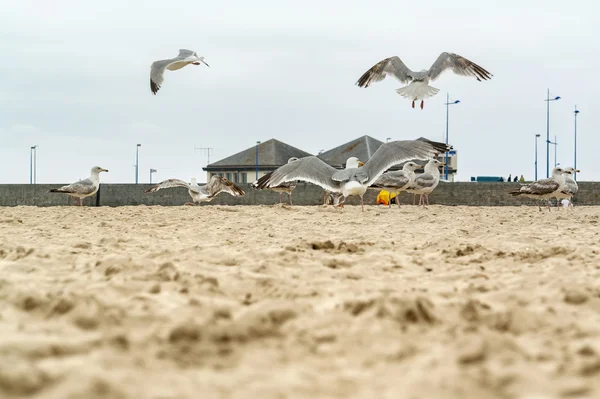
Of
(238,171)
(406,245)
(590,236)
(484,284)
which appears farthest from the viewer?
(238,171)

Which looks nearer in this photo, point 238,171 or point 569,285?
point 569,285

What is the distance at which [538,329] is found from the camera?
6.88 ft

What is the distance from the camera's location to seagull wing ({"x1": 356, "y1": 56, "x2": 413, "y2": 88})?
13.9 m

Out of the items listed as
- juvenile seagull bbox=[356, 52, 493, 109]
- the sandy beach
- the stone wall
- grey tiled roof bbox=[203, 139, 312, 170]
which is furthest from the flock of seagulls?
grey tiled roof bbox=[203, 139, 312, 170]

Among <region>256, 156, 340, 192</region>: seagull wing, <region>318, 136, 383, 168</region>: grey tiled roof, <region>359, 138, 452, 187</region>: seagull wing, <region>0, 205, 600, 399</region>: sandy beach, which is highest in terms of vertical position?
<region>318, 136, 383, 168</region>: grey tiled roof

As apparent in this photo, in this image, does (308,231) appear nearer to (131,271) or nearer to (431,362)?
(131,271)

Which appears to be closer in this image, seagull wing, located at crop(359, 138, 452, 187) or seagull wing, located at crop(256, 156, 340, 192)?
seagull wing, located at crop(359, 138, 452, 187)

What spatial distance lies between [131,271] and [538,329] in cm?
205

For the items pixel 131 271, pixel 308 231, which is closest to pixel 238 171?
pixel 308 231

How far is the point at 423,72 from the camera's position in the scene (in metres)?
13.7

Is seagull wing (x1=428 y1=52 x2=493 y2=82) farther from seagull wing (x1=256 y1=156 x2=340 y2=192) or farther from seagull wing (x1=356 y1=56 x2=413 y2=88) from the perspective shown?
seagull wing (x1=256 y1=156 x2=340 y2=192)

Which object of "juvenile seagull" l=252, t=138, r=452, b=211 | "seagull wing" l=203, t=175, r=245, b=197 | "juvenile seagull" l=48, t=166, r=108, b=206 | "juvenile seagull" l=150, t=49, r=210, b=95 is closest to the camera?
"juvenile seagull" l=252, t=138, r=452, b=211

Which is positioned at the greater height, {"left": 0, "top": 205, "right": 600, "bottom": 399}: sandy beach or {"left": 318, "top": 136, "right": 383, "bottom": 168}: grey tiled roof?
{"left": 318, "top": 136, "right": 383, "bottom": 168}: grey tiled roof

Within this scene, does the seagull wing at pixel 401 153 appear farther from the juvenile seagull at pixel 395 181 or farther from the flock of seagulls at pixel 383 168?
the juvenile seagull at pixel 395 181
